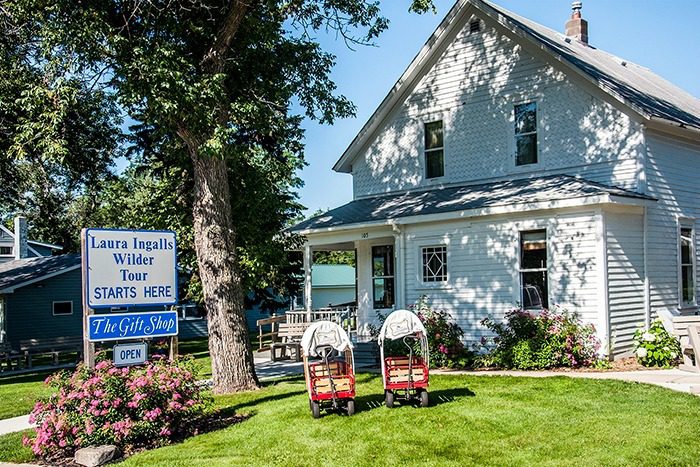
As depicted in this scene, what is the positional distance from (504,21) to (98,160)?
38.6 feet

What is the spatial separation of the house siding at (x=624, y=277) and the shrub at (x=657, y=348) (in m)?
0.39

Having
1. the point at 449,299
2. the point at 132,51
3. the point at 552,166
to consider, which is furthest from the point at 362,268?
the point at 132,51

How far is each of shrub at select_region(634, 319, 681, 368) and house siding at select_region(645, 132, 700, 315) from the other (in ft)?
3.35

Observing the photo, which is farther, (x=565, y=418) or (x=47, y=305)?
(x=47, y=305)

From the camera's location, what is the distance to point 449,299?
1566cm

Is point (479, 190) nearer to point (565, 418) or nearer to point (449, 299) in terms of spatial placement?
point (449, 299)

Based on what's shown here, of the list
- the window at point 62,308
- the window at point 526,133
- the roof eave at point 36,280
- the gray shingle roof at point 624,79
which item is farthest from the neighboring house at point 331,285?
the window at point 526,133

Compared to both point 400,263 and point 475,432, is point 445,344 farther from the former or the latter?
point 475,432

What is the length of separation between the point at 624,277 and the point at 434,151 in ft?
20.6

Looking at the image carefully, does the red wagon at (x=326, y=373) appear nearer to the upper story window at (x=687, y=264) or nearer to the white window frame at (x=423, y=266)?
the white window frame at (x=423, y=266)

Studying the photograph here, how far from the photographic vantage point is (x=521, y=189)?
1525 cm

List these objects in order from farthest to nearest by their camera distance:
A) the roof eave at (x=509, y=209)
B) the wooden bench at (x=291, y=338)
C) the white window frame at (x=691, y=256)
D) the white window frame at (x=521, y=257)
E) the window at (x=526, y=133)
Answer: the wooden bench at (x=291, y=338)
the window at (x=526, y=133)
the white window frame at (x=691, y=256)
the white window frame at (x=521, y=257)
the roof eave at (x=509, y=209)

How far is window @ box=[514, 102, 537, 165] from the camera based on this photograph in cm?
1633

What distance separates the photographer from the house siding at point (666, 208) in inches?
577
